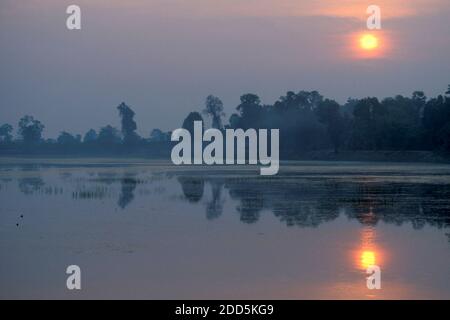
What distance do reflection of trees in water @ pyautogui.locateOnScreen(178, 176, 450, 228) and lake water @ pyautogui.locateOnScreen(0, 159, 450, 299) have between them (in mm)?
56

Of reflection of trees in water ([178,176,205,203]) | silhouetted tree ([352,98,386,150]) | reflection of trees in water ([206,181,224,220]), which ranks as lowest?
reflection of trees in water ([206,181,224,220])

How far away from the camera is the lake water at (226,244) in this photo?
12.3 meters

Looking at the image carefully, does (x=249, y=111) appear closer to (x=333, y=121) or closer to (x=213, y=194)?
(x=333, y=121)

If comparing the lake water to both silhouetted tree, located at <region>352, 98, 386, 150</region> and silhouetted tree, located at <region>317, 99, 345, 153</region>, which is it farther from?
silhouetted tree, located at <region>317, 99, 345, 153</region>

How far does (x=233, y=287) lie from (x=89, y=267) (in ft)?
9.44

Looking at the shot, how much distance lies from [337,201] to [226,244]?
9862 mm

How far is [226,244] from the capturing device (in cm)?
1644

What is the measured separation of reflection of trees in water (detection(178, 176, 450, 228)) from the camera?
68.5ft

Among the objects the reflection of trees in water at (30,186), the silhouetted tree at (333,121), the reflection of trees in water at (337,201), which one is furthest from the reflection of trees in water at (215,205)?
the silhouetted tree at (333,121)

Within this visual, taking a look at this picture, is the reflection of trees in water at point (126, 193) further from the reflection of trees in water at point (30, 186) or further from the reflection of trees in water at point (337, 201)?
the reflection of trees in water at point (30, 186)

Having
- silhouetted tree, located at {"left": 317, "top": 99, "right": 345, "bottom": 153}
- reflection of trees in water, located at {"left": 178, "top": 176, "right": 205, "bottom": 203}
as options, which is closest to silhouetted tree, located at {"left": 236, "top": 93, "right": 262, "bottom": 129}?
silhouetted tree, located at {"left": 317, "top": 99, "right": 345, "bottom": 153}

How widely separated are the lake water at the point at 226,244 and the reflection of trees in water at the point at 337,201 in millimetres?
56
